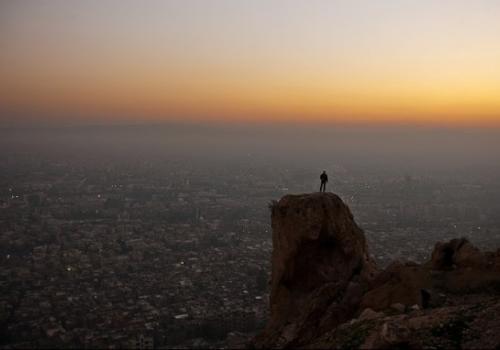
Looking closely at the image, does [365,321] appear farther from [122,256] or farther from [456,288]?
[122,256]

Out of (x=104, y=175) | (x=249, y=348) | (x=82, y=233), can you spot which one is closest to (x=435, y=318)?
(x=249, y=348)

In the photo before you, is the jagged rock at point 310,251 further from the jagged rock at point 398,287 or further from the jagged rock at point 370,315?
the jagged rock at point 370,315

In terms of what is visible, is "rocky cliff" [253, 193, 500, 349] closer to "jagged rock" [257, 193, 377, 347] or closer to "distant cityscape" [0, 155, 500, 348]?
"jagged rock" [257, 193, 377, 347]

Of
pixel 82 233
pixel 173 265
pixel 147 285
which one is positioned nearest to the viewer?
pixel 147 285

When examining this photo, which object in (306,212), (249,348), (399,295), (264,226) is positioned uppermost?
(306,212)

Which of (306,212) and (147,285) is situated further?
(147,285)

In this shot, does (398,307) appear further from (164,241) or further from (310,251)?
(164,241)

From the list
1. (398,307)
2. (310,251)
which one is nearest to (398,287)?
(398,307)
